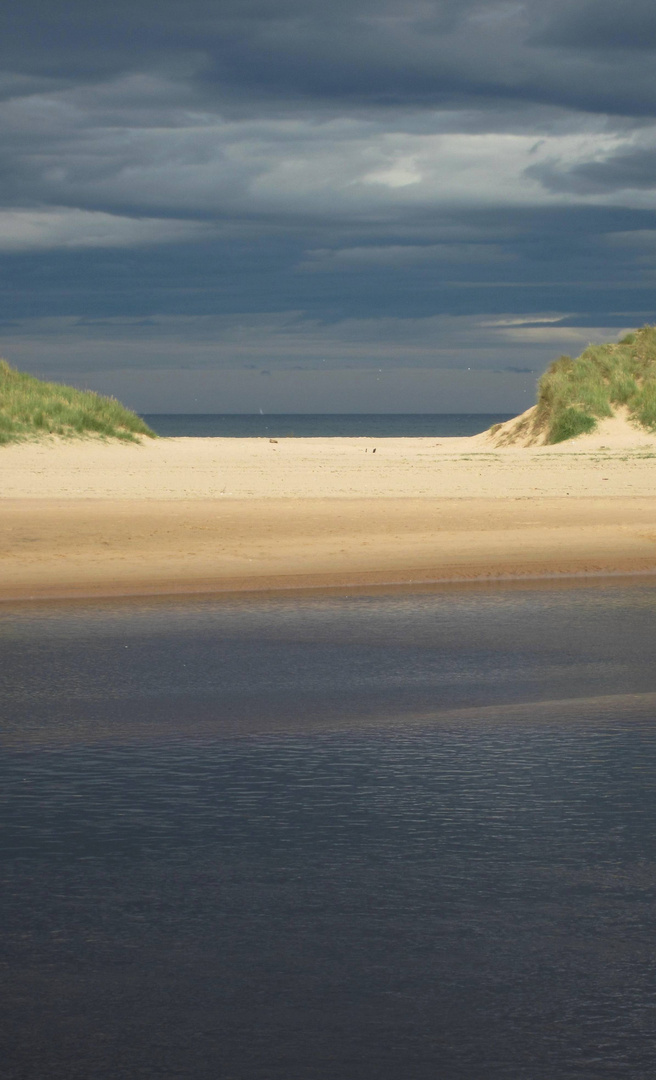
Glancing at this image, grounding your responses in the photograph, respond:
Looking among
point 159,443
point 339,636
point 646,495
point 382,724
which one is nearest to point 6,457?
point 159,443

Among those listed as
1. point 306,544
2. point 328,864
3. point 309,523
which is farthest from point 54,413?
point 328,864

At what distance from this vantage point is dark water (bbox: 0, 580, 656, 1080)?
12.3 feet

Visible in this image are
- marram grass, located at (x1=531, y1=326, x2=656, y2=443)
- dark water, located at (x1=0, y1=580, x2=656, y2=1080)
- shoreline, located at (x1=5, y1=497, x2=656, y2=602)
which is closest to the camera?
dark water, located at (x1=0, y1=580, x2=656, y2=1080)

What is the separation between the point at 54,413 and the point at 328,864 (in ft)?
97.4

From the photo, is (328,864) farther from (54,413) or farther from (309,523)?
(54,413)

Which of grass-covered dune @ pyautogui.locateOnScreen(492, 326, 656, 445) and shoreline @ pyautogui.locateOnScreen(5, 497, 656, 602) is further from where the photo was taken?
grass-covered dune @ pyautogui.locateOnScreen(492, 326, 656, 445)

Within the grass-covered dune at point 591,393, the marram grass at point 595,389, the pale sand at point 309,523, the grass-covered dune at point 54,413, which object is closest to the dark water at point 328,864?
the pale sand at point 309,523

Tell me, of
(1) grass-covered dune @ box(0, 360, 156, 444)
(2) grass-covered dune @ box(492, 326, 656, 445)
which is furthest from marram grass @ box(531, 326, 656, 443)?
(1) grass-covered dune @ box(0, 360, 156, 444)

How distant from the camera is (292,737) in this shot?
7.20 meters

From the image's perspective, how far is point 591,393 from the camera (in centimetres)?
3588

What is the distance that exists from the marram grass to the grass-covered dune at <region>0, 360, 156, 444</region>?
1176 cm

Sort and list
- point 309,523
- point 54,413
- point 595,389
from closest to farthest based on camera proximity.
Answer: point 309,523
point 54,413
point 595,389

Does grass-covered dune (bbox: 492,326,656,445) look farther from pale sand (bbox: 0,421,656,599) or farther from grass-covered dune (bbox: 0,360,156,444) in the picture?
grass-covered dune (bbox: 0,360,156,444)

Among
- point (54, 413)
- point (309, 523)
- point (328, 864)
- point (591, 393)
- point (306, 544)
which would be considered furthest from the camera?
point (591, 393)
